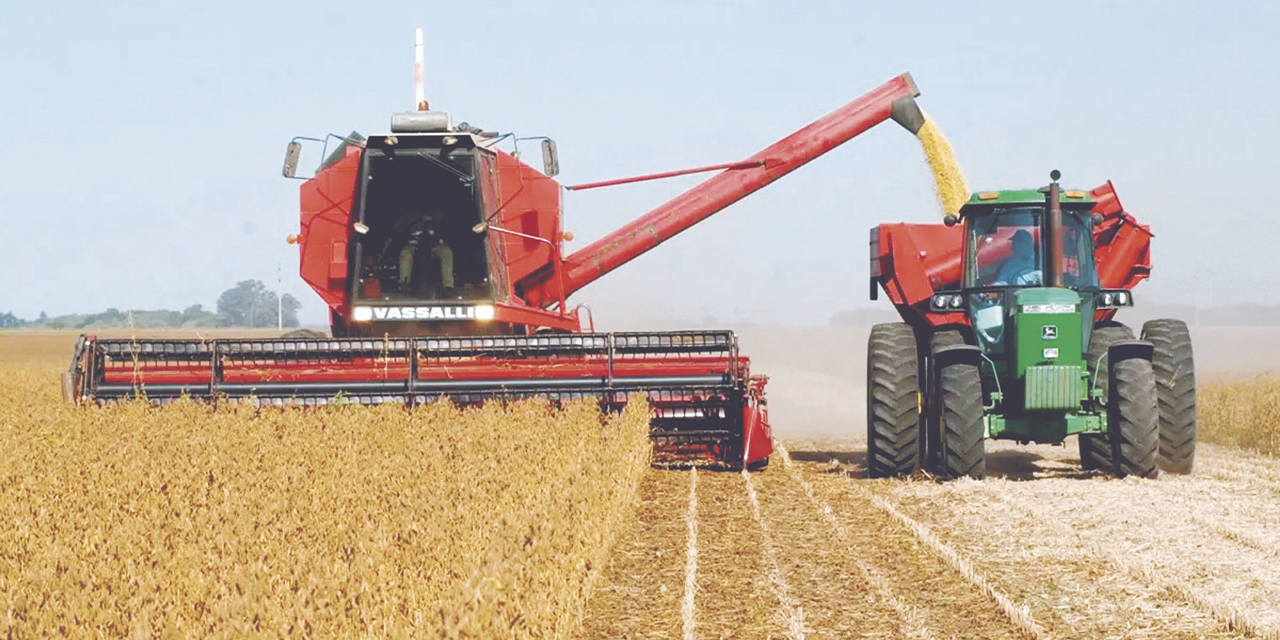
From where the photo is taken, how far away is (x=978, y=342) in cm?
1081

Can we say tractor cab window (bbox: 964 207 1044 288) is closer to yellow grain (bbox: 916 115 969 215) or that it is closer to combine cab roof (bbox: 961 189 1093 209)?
combine cab roof (bbox: 961 189 1093 209)

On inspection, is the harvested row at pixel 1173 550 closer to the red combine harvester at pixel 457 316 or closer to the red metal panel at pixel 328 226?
the red combine harvester at pixel 457 316

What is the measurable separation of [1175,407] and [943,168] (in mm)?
3220

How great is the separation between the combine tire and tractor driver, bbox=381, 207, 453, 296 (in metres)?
3.75

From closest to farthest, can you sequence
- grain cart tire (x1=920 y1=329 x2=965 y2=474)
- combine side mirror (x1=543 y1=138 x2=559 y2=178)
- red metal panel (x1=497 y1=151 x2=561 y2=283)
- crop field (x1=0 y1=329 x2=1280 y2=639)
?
crop field (x1=0 y1=329 x2=1280 y2=639) → grain cart tire (x1=920 y1=329 x2=965 y2=474) → combine side mirror (x1=543 y1=138 x2=559 y2=178) → red metal panel (x1=497 y1=151 x2=561 y2=283)

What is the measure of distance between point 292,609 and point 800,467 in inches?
343

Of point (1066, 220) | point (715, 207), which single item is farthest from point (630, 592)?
point (715, 207)

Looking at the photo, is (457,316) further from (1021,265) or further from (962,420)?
(1021,265)

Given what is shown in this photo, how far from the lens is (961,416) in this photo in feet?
33.0

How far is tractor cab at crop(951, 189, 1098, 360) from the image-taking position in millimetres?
10672

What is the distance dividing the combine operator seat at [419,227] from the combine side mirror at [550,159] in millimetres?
531

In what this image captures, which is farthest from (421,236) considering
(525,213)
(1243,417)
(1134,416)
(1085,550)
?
(1243,417)

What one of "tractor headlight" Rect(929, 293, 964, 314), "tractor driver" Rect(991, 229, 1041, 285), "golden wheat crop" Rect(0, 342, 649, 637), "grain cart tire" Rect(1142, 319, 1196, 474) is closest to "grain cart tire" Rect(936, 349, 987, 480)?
"tractor headlight" Rect(929, 293, 964, 314)

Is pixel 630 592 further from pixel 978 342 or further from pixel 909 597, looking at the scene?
pixel 978 342
